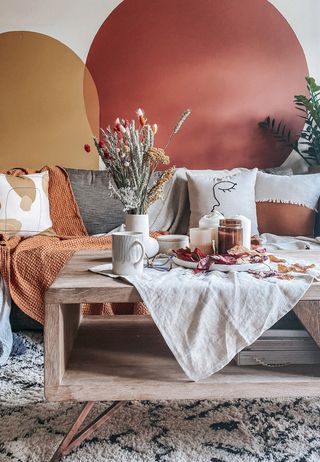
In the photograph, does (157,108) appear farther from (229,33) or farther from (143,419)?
(143,419)

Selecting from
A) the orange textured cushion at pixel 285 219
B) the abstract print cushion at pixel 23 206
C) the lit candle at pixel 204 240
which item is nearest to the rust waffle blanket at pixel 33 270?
the abstract print cushion at pixel 23 206

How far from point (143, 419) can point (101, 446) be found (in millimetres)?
174

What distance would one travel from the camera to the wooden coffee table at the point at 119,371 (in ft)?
3.43

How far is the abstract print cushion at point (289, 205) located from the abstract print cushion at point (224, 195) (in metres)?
0.07

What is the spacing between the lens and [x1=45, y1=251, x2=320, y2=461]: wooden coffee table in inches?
41.1

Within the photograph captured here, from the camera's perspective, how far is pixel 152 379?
1.08 metres

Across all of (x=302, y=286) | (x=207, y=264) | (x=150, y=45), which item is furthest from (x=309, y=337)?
(x=150, y=45)

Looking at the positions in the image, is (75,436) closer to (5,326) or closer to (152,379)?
(152,379)

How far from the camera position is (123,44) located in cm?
300

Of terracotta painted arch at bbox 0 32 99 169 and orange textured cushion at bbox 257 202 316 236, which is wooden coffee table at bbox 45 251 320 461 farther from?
terracotta painted arch at bbox 0 32 99 169

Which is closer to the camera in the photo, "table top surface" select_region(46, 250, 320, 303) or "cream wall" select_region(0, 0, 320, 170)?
"table top surface" select_region(46, 250, 320, 303)

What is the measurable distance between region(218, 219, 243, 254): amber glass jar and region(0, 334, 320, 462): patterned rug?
0.49m

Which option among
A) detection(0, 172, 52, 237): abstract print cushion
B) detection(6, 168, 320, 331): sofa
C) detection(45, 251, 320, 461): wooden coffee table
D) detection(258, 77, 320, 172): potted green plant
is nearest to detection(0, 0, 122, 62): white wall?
detection(6, 168, 320, 331): sofa

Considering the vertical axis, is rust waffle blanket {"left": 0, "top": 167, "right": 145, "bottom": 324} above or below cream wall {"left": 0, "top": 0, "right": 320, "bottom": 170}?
below
